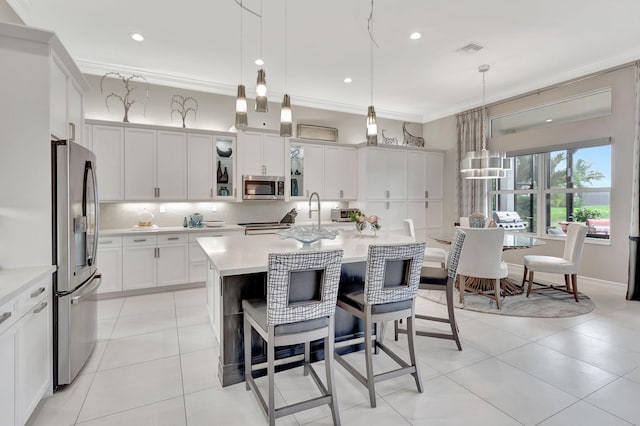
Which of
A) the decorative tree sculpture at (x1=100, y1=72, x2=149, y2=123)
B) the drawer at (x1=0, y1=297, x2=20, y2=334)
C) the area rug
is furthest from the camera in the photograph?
the decorative tree sculpture at (x1=100, y1=72, x2=149, y2=123)

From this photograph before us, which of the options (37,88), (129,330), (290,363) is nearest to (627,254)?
(290,363)

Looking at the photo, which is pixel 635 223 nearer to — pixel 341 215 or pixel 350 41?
pixel 341 215

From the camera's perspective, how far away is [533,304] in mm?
4008

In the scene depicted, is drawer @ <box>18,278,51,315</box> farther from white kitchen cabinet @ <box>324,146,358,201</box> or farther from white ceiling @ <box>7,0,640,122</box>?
white kitchen cabinet @ <box>324,146,358,201</box>

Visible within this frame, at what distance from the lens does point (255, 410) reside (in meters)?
2.03

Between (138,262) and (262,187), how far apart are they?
2104 millimetres

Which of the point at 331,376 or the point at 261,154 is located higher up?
the point at 261,154

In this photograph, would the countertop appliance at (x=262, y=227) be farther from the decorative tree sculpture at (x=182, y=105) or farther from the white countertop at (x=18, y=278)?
the white countertop at (x=18, y=278)

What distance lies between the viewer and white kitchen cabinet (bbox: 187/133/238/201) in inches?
195

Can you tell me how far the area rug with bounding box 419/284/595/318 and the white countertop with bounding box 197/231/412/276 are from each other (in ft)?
5.09

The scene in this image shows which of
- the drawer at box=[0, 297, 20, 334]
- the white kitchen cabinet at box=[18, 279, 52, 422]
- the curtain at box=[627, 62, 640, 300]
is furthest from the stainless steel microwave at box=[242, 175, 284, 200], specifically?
the curtain at box=[627, 62, 640, 300]

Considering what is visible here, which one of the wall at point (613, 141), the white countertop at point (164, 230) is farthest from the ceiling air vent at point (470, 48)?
the white countertop at point (164, 230)

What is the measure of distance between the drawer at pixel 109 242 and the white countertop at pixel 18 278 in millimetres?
2339

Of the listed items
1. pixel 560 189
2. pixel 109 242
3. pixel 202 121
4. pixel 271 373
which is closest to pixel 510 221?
pixel 560 189
